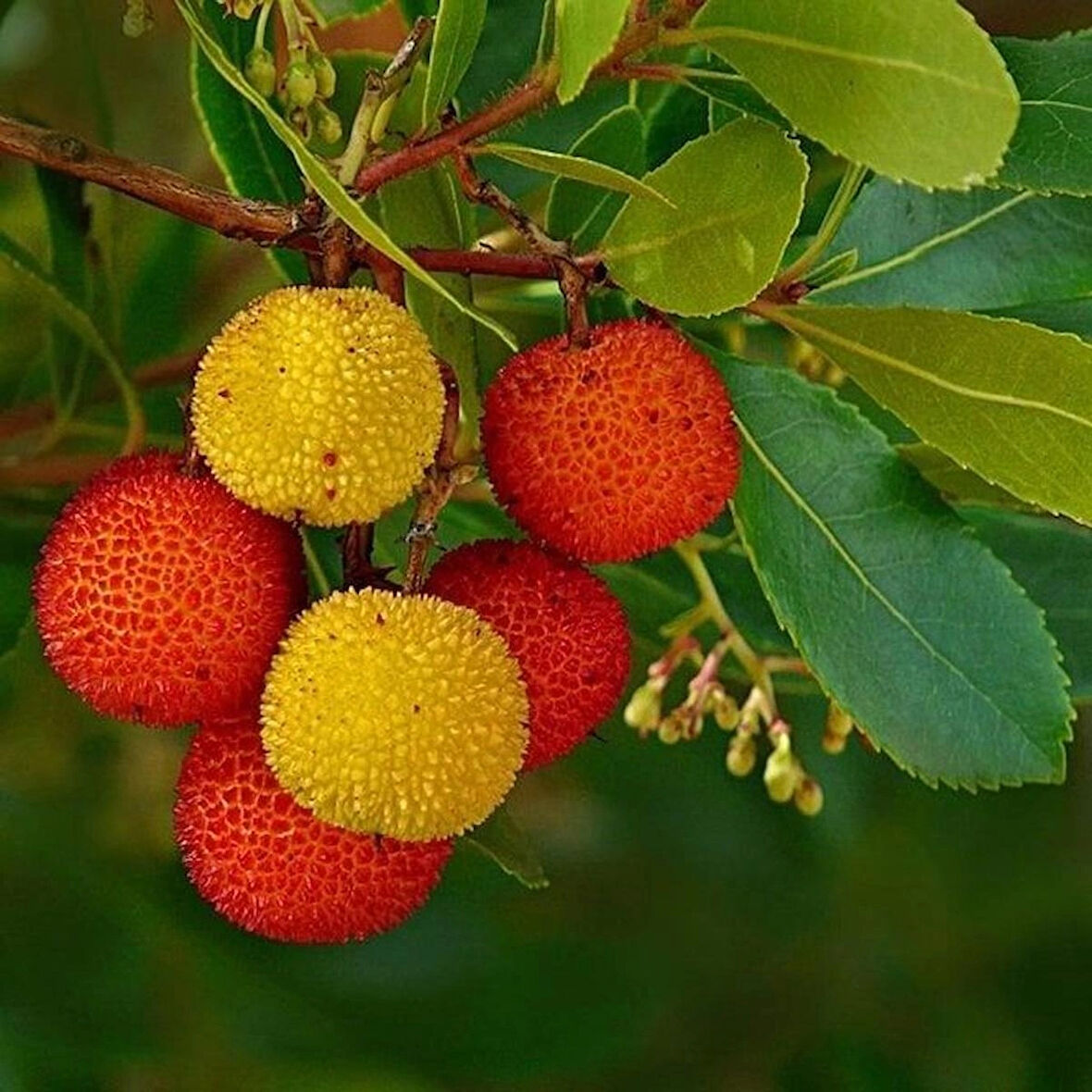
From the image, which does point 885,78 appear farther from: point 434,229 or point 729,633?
point 729,633

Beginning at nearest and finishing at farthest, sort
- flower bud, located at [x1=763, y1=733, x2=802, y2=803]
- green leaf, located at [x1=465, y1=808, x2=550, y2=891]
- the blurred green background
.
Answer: green leaf, located at [x1=465, y1=808, x2=550, y2=891]
flower bud, located at [x1=763, y1=733, x2=802, y2=803]
the blurred green background

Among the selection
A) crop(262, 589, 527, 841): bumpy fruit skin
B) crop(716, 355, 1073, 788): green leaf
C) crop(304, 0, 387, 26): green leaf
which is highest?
crop(304, 0, 387, 26): green leaf

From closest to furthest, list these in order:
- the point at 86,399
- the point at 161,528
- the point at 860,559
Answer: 1. the point at 161,528
2. the point at 860,559
3. the point at 86,399

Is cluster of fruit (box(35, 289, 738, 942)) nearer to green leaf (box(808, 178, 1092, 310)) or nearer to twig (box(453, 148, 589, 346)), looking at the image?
twig (box(453, 148, 589, 346))

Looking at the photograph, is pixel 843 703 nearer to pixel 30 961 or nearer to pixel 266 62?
pixel 266 62

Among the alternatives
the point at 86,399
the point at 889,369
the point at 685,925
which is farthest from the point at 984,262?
the point at 685,925

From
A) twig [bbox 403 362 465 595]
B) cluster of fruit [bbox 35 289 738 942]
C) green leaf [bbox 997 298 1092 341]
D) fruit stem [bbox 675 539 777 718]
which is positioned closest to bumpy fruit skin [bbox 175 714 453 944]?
cluster of fruit [bbox 35 289 738 942]

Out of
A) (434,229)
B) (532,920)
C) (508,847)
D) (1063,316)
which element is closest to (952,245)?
(1063,316)
